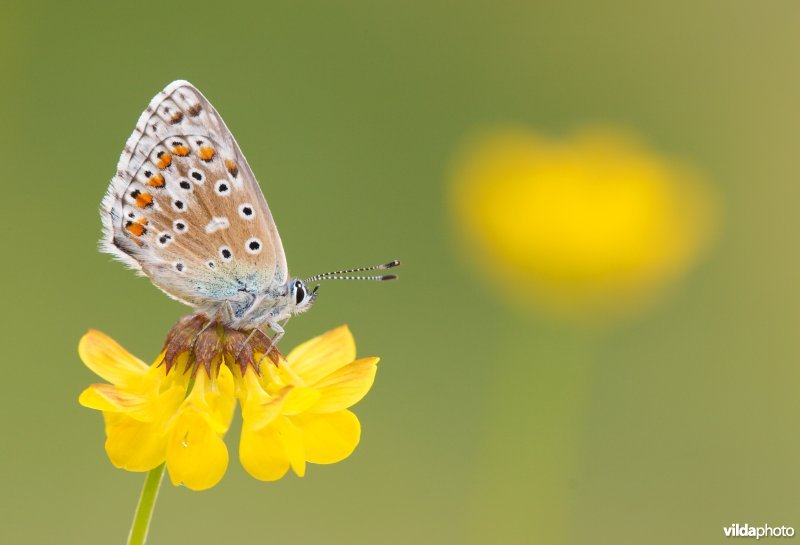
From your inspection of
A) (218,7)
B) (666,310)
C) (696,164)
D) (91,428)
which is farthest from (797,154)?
(91,428)

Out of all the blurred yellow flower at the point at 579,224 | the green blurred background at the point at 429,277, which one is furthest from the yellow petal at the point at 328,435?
the blurred yellow flower at the point at 579,224

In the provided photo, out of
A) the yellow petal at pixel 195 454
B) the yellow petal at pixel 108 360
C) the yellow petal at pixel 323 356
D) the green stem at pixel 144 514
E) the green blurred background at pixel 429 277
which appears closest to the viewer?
the green stem at pixel 144 514

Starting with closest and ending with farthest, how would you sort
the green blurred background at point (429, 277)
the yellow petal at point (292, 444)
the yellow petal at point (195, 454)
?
1. the yellow petal at point (195, 454)
2. the yellow petal at point (292, 444)
3. the green blurred background at point (429, 277)

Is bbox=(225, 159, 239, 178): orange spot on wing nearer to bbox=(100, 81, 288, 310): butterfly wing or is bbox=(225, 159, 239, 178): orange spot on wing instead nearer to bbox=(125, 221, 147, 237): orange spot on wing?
bbox=(100, 81, 288, 310): butterfly wing

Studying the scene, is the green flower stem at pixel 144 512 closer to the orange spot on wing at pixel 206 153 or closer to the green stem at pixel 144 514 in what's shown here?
the green stem at pixel 144 514

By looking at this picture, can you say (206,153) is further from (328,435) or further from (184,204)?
(328,435)

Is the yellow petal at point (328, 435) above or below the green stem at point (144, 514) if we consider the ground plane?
above

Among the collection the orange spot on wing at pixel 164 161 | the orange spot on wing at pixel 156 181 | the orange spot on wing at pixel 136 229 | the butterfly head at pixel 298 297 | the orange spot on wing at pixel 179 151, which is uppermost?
the orange spot on wing at pixel 179 151

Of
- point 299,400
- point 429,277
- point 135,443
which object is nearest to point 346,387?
point 299,400
